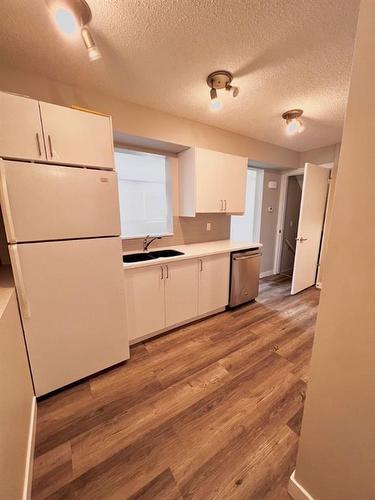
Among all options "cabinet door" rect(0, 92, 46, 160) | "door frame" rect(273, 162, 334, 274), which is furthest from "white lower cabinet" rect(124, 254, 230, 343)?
"door frame" rect(273, 162, 334, 274)

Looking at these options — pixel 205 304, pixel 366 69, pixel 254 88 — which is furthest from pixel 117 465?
pixel 254 88

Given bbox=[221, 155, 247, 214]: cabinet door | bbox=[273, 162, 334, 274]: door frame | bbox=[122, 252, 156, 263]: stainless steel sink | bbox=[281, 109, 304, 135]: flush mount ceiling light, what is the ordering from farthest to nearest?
bbox=[273, 162, 334, 274]: door frame → bbox=[221, 155, 247, 214]: cabinet door → bbox=[122, 252, 156, 263]: stainless steel sink → bbox=[281, 109, 304, 135]: flush mount ceiling light

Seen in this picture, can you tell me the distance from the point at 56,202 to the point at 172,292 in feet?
4.67

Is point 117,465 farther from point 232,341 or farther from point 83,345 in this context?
point 232,341

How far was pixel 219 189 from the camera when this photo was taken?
269 centimetres

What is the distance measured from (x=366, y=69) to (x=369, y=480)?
1474 millimetres

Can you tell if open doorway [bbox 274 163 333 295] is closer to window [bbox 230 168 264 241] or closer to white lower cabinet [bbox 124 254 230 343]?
window [bbox 230 168 264 241]

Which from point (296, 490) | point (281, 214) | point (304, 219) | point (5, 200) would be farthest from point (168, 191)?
point (296, 490)

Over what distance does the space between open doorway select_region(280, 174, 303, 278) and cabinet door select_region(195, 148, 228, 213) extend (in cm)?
226

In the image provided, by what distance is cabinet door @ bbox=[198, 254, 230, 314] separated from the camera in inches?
99.7

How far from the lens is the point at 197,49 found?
1396mm

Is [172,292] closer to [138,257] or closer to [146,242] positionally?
[138,257]

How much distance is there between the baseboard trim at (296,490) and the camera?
998 millimetres

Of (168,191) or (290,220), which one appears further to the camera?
(290,220)
